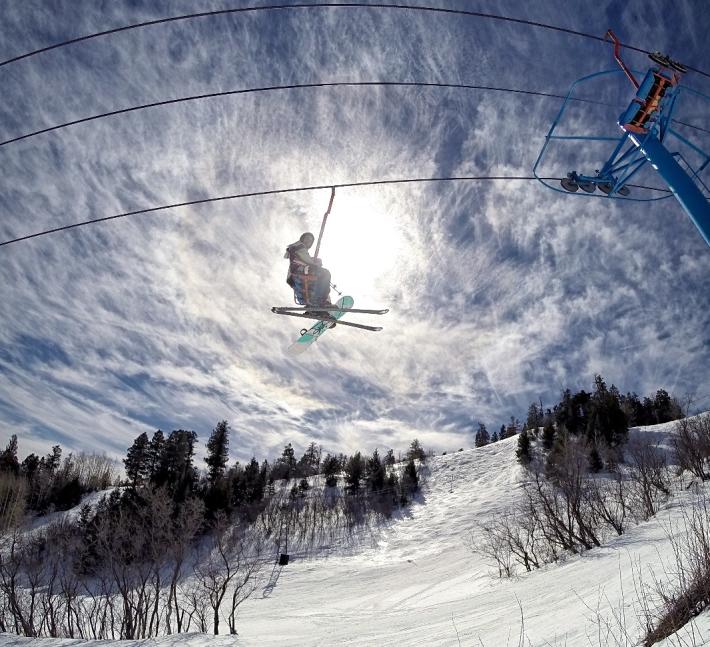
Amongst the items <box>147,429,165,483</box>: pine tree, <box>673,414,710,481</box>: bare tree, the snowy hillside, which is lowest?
the snowy hillside

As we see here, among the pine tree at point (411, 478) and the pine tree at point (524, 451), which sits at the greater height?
the pine tree at point (524, 451)

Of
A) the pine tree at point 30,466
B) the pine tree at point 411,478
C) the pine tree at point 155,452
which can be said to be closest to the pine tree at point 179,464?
the pine tree at point 155,452

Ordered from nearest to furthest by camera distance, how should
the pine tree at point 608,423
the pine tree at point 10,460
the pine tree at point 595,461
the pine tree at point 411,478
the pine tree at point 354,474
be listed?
the pine tree at point 595,461 < the pine tree at point 608,423 < the pine tree at point 411,478 < the pine tree at point 354,474 < the pine tree at point 10,460

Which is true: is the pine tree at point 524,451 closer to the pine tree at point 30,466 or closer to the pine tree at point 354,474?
the pine tree at point 354,474

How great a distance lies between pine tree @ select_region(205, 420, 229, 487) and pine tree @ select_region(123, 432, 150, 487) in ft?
41.2

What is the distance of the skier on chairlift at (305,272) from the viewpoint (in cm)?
991

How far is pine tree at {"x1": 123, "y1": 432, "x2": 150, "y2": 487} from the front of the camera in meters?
71.6

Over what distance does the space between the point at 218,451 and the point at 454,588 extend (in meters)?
50.1

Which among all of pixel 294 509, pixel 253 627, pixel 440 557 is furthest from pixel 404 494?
pixel 253 627

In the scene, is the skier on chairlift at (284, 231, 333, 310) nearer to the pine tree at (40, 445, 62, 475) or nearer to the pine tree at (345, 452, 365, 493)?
the pine tree at (345, 452, 365, 493)

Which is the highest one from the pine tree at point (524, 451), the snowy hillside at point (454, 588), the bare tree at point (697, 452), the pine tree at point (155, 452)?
the pine tree at point (155, 452)

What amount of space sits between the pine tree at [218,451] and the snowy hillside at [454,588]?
2674cm

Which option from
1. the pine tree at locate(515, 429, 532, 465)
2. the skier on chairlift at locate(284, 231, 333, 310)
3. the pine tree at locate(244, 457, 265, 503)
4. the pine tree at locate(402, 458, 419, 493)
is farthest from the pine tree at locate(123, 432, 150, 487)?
the skier on chairlift at locate(284, 231, 333, 310)

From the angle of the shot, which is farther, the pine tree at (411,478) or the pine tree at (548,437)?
the pine tree at (411,478)
